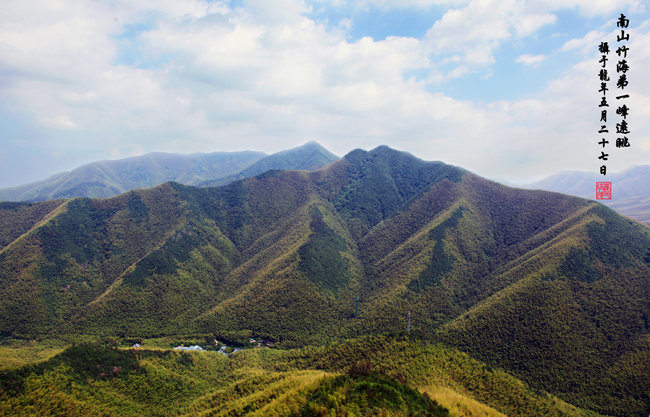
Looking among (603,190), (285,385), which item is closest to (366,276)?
(285,385)

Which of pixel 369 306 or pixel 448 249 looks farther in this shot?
pixel 448 249

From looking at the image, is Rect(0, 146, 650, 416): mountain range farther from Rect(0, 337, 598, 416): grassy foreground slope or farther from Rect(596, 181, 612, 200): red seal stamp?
Rect(596, 181, 612, 200): red seal stamp

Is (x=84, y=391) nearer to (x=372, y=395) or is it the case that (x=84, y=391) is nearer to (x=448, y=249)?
(x=372, y=395)

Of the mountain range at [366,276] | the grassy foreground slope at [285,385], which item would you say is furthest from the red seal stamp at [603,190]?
the grassy foreground slope at [285,385]

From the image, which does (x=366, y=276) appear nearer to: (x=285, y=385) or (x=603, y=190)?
(x=285, y=385)

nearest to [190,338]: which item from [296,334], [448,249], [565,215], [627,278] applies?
[296,334]

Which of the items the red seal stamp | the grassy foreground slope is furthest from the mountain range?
the red seal stamp

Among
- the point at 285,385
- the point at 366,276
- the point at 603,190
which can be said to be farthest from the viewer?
the point at 366,276
